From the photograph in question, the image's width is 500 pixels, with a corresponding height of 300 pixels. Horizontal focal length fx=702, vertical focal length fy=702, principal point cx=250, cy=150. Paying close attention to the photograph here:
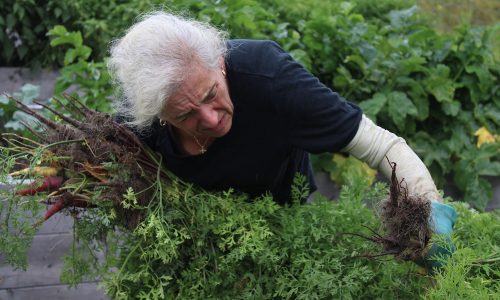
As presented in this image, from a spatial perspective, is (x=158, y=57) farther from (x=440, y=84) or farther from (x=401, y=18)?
(x=401, y=18)

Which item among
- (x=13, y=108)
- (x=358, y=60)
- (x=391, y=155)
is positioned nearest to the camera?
(x=391, y=155)

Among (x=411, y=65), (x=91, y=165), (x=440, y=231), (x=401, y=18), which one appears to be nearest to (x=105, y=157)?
(x=91, y=165)

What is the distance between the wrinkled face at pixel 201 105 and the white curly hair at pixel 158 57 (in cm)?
2

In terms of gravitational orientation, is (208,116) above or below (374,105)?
above

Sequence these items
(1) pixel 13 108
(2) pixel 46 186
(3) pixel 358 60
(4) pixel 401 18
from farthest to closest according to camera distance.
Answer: (4) pixel 401 18 → (3) pixel 358 60 → (1) pixel 13 108 → (2) pixel 46 186

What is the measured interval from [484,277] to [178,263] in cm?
91

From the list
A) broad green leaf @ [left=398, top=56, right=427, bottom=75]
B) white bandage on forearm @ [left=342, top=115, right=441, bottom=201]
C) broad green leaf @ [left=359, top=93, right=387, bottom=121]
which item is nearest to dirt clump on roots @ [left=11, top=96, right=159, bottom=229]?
white bandage on forearm @ [left=342, top=115, right=441, bottom=201]

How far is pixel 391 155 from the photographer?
6.69 feet

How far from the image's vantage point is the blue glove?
179cm

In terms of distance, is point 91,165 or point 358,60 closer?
point 91,165

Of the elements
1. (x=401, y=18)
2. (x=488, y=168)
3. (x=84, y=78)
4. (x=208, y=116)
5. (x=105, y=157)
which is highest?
(x=208, y=116)

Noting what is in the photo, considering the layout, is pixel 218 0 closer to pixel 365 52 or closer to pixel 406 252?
pixel 365 52

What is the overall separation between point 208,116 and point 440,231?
695mm

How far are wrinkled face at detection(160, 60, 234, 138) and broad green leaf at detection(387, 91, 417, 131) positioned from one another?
1.81m
